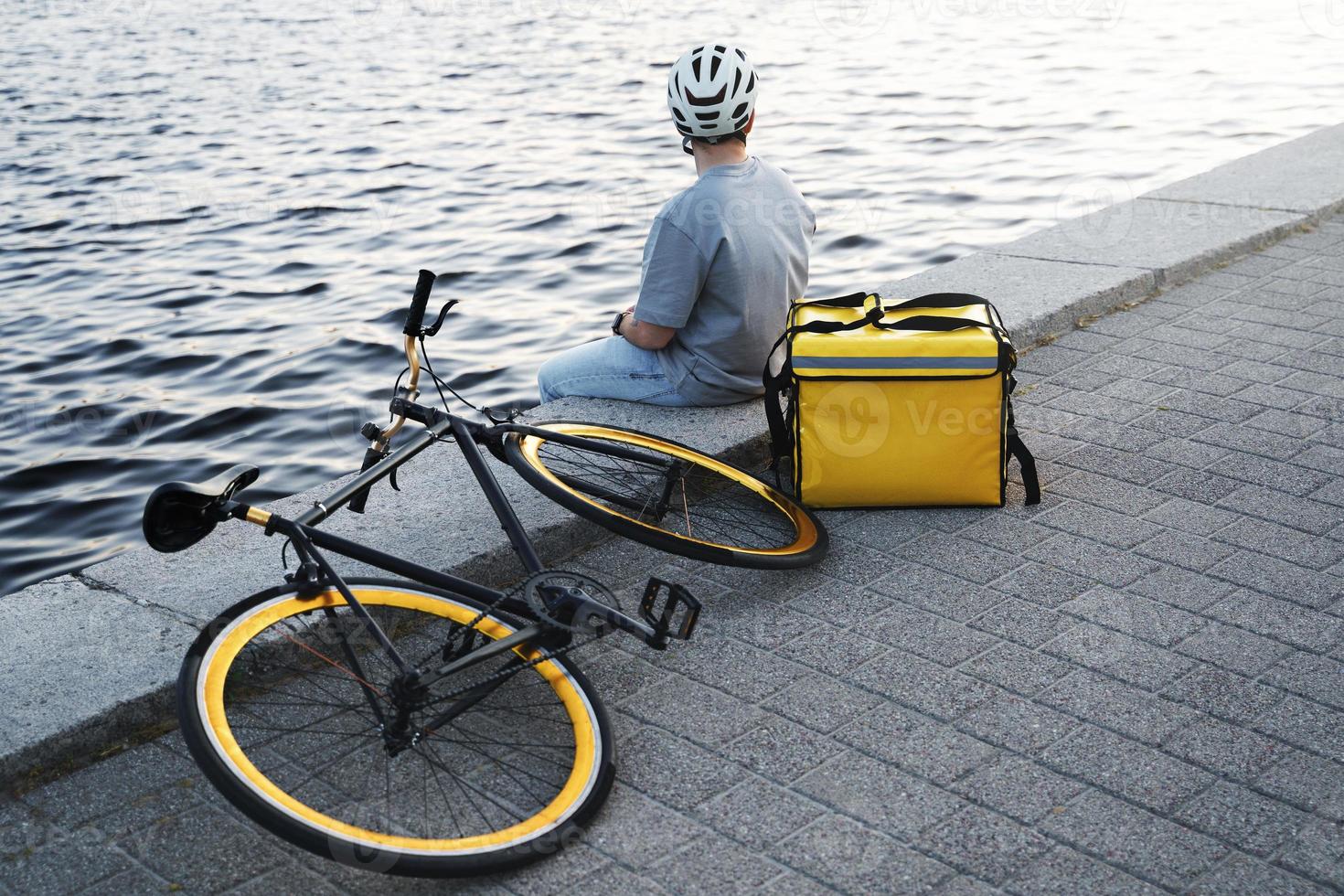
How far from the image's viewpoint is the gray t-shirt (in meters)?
4.67

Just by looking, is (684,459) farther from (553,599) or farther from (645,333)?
(553,599)

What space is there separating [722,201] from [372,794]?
2381mm

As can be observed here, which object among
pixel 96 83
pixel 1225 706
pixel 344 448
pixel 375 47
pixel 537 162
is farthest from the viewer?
pixel 375 47

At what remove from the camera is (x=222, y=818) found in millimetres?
3178

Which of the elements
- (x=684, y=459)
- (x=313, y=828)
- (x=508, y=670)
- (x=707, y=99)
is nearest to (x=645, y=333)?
(x=684, y=459)

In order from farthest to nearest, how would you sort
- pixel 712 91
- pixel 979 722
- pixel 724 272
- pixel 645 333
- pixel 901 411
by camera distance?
pixel 645 333
pixel 724 272
pixel 712 91
pixel 901 411
pixel 979 722

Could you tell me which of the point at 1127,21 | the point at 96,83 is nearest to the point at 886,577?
the point at 96,83

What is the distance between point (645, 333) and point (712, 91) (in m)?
0.90

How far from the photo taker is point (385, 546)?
4.26 metres

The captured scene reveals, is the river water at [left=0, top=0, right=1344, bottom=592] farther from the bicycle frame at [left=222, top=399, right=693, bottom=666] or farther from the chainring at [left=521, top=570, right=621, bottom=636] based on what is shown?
Result: the chainring at [left=521, top=570, right=621, bottom=636]

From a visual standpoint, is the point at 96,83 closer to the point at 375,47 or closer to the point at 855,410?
the point at 375,47

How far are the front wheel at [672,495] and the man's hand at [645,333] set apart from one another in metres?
0.56

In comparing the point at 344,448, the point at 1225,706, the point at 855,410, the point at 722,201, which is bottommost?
the point at 344,448

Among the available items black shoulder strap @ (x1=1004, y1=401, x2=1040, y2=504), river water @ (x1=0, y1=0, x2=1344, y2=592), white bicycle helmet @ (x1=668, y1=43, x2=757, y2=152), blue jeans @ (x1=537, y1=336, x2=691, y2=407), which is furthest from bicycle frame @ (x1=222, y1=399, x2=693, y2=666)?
river water @ (x1=0, y1=0, x2=1344, y2=592)
